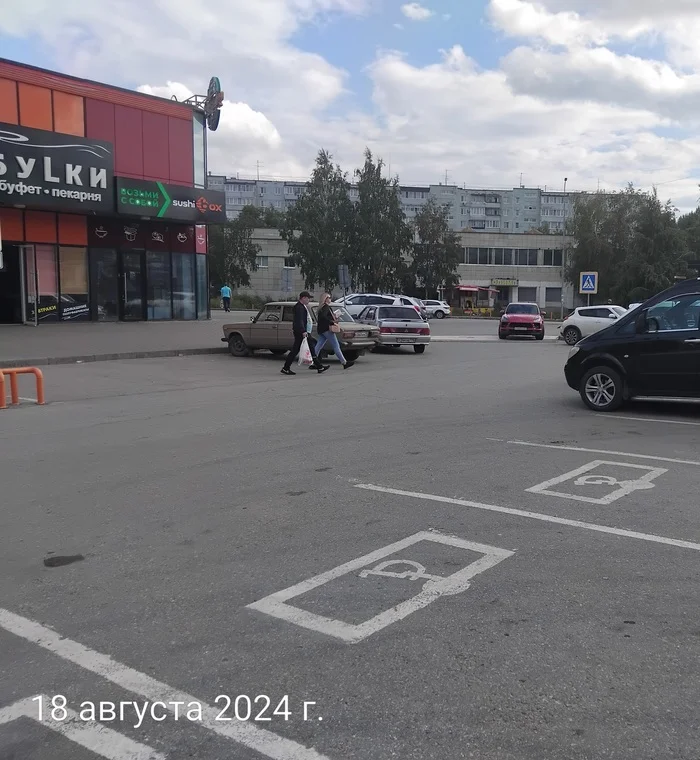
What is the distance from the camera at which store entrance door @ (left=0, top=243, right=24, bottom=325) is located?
26.8m

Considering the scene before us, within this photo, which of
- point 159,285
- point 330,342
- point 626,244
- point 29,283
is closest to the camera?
point 330,342

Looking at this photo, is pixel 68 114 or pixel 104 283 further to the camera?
pixel 104 283

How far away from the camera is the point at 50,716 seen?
3029mm

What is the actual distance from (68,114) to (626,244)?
5222 cm

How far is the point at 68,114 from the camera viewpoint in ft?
88.1

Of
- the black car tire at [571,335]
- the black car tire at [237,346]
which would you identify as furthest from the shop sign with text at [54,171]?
the black car tire at [571,335]

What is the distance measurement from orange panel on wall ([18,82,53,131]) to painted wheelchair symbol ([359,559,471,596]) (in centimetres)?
2597

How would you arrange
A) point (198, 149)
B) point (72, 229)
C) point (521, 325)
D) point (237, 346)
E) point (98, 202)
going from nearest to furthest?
1. point (237, 346)
2. point (98, 202)
3. point (72, 229)
4. point (521, 325)
5. point (198, 149)

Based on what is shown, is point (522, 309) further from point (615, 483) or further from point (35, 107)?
point (615, 483)

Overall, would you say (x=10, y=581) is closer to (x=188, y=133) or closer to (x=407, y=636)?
(x=407, y=636)

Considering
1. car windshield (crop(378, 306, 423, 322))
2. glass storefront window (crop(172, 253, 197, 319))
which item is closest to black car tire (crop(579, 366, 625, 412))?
car windshield (crop(378, 306, 423, 322))

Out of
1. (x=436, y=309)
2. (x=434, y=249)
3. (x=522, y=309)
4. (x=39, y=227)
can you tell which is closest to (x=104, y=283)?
(x=39, y=227)

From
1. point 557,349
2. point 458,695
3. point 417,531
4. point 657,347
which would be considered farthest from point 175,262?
point 458,695

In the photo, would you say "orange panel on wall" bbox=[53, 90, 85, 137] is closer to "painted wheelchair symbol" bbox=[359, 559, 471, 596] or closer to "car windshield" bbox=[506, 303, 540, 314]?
"car windshield" bbox=[506, 303, 540, 314]
